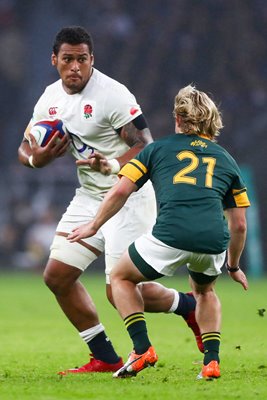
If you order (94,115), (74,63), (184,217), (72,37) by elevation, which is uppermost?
(72,37)

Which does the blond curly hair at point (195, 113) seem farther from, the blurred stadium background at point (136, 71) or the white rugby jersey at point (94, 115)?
the blurred stadium background at point (136, 71)

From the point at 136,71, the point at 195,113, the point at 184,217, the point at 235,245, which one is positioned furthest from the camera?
the point at 136,71

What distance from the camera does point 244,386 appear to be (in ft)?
20.4

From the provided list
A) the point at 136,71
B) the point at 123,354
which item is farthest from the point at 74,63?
the point at 136,71

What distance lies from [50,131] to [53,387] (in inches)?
71.1

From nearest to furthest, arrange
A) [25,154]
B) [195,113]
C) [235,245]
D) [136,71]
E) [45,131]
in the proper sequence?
1. [195,113]
2. [235,245]
3. [45,131]
4. [25,154]
5. [136,71]

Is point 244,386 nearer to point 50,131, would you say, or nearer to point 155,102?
point 50,131

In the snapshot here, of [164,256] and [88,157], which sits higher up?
[88,157]

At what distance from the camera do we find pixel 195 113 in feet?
21.1

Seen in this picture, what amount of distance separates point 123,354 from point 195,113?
2.69m

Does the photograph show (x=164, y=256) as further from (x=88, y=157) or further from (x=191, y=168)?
(x=88, y=157)

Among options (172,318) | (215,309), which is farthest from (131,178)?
(172,318)

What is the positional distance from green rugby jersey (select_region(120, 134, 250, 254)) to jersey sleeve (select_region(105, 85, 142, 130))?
2.75ft

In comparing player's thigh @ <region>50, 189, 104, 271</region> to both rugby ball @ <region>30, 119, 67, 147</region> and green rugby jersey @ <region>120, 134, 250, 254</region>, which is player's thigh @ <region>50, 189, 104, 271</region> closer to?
rugby ball @ <region>30, 119, 67, 147</region>
